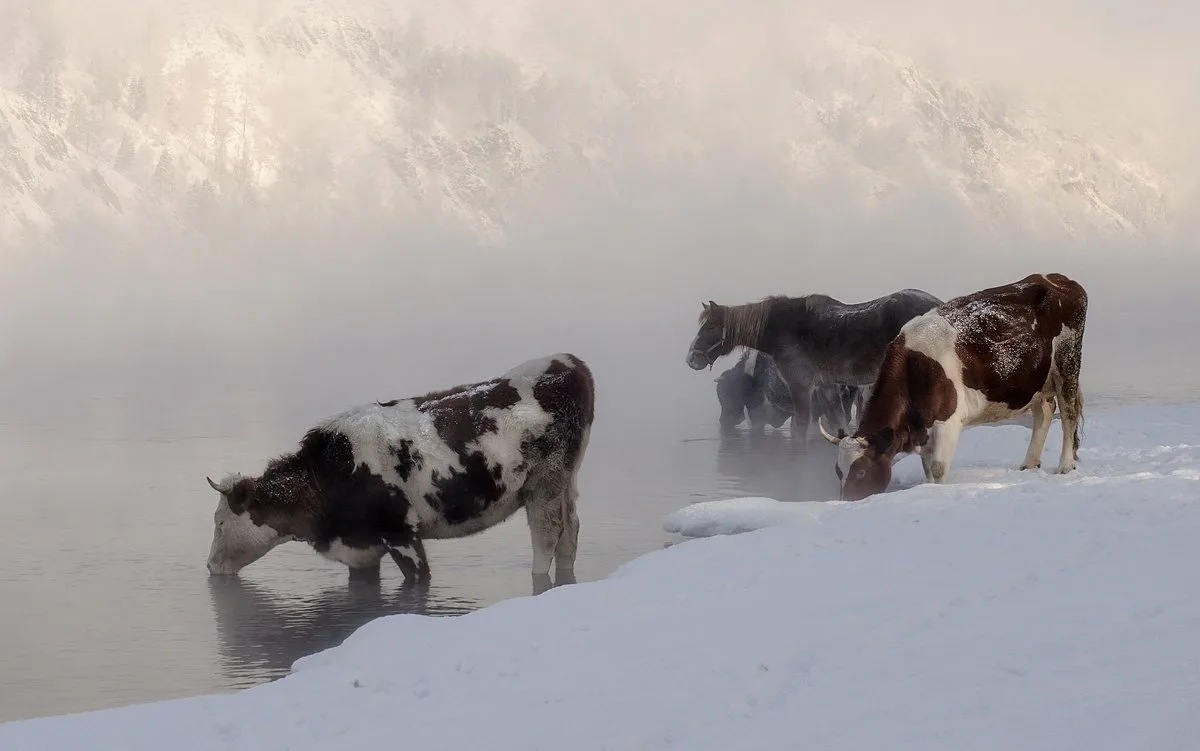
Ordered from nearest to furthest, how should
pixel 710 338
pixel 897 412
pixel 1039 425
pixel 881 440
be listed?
pixel 881 440
pixel 897 412
pixel 1039 425
pixel 710 338

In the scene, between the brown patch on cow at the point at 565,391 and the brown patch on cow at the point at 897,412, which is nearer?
the brown patch on cow at the point at 565,391

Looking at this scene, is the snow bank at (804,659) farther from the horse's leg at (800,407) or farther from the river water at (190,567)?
the horse's leg at (800,407)

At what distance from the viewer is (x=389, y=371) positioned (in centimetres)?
8738

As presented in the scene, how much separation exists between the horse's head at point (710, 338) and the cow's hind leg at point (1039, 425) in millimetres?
10092

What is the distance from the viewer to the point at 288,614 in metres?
14.3

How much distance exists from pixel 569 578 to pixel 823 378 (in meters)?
12.4

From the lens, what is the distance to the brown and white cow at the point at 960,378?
16750mm

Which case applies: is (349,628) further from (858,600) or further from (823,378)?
(823,378)

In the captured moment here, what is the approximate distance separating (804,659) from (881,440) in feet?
25.9

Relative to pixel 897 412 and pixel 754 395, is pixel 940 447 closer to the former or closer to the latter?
pixel 897 412

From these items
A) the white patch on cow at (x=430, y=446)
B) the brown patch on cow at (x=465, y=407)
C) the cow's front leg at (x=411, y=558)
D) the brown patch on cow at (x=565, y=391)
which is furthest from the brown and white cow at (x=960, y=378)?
the cow's front leg at (x=411, y=558)

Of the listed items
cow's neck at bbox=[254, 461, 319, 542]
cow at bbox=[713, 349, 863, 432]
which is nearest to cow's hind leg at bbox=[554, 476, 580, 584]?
cow's neck at bbox=[254, 461, 319, 542]

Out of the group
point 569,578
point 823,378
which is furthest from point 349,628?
point 823,378

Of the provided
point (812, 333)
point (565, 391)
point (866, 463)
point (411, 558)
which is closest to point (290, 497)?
point (411, 558)
